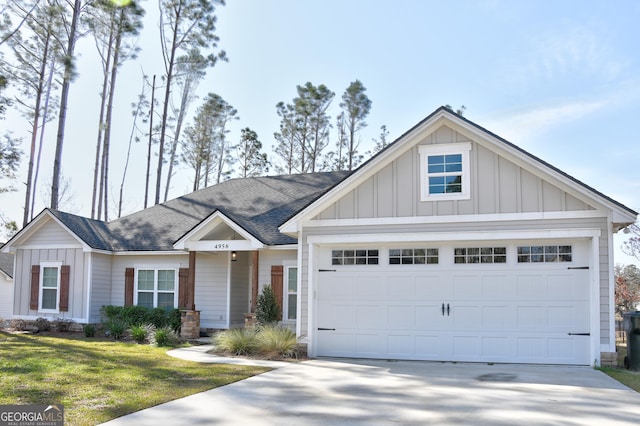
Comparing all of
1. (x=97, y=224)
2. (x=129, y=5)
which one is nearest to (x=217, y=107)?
(x=129, y=5)

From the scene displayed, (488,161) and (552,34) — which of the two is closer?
(488,161)

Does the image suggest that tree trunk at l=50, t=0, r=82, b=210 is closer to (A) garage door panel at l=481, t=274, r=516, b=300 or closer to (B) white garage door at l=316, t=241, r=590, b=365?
(B) white garage door at l=316, t=241, r=590, b=365

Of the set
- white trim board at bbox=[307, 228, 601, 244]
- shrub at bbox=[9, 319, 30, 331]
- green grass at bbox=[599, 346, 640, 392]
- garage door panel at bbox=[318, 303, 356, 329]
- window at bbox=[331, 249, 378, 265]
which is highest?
white trim board at bbox=[307, 228, 601, 244]

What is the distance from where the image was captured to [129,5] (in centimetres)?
2592

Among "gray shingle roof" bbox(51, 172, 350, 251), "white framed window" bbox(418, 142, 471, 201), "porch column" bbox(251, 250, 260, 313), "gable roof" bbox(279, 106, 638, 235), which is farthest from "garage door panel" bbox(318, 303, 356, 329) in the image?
"gray shingle roof" bbox(51, 172, 350, 251)

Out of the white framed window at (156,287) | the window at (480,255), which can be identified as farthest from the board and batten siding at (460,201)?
the white framed window at (156,287)

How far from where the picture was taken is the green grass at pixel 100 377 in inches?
284

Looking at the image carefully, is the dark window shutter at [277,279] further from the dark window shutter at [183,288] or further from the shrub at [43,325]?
the shrub at [43,325]

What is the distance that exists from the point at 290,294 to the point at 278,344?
3.62 m

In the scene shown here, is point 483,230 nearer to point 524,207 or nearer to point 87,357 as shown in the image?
point 524,207

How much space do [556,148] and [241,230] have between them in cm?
901

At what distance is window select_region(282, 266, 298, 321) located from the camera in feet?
51.0

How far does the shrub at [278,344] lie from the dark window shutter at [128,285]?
685 centimetres

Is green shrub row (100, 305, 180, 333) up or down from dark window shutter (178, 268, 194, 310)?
down
